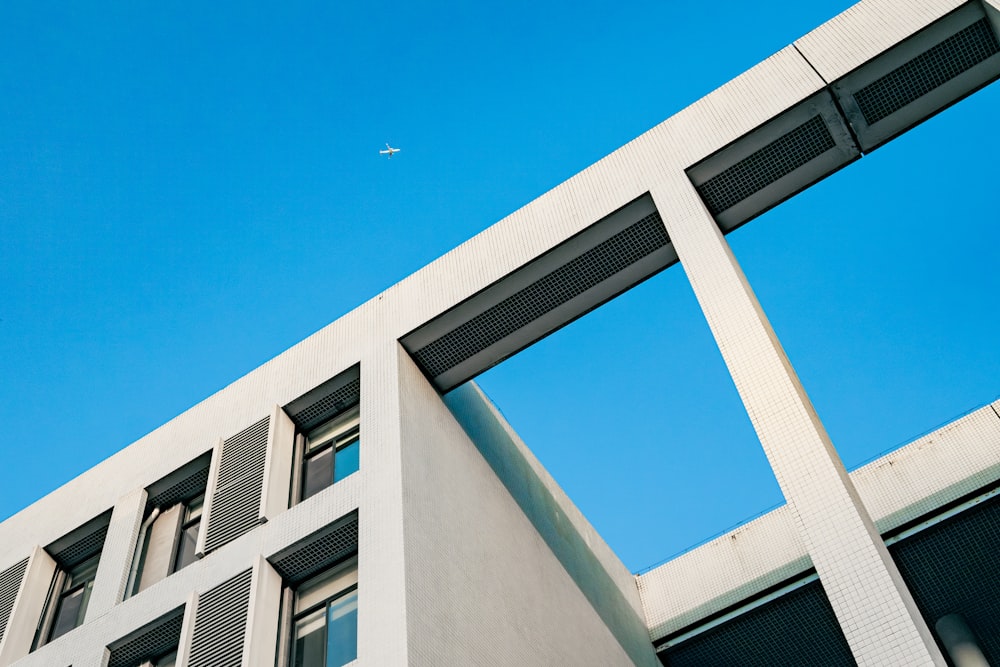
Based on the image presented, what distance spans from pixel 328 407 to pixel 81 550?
18.9 ft

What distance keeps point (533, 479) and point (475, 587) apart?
5.59m

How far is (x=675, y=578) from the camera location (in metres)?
22.3

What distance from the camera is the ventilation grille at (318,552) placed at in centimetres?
1509

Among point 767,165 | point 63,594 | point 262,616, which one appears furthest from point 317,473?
point 767,165

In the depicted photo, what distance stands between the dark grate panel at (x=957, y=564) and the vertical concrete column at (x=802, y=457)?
26.0 ft

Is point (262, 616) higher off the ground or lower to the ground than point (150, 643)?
lower

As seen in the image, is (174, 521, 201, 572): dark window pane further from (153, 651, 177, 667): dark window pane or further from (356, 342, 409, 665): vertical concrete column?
(356, 342, 409, 665): vertical concrete column

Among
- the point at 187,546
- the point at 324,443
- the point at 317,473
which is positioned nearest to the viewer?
the point at 317,473

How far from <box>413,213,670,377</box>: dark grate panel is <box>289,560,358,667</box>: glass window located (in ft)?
13.9

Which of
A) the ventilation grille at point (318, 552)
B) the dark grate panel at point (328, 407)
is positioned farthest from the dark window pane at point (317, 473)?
the ventilation grille at point (318, 552)

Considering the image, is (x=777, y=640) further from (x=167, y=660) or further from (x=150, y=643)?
(x=150, y=643)

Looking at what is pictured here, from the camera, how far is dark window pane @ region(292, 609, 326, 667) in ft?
46.3

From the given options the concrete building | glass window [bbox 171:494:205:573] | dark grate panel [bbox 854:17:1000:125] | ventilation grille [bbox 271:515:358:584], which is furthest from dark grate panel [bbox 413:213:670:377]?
glass window [bbox 171:494:205:573]

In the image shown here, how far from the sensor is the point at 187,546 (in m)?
17.6
